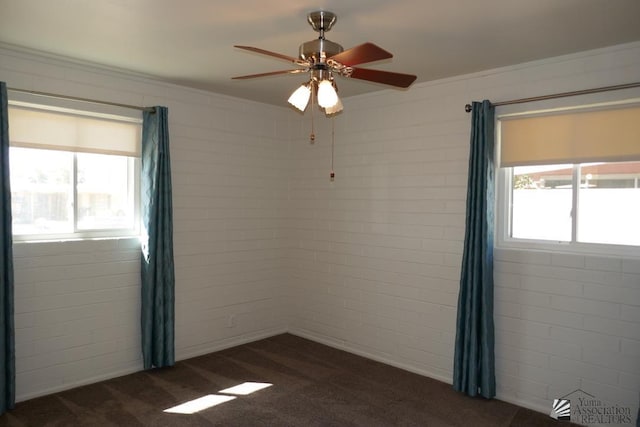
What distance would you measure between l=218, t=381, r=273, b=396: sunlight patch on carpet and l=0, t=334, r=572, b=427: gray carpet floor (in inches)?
1.3

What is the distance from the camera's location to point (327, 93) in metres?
2.25

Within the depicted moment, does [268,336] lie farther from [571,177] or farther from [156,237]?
[571,177]

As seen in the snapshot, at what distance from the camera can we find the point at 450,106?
3.88 m

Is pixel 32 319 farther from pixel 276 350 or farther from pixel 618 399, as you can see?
pixel 618 399

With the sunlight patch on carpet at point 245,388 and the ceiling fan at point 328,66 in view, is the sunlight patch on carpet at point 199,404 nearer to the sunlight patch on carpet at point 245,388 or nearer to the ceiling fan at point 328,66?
the sunlight patch on carpet at point 245,388

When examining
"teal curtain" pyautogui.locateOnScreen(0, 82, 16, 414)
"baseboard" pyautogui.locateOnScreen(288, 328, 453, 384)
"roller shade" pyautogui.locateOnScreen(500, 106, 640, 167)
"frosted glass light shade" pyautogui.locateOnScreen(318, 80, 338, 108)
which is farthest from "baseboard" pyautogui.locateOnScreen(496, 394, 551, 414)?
"teal curtain" pyautogui.locateOnScreen(0, 82, 16, 414)

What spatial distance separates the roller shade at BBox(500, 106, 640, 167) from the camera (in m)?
3.06

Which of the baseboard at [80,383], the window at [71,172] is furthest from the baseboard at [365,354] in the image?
the window at [71,172]

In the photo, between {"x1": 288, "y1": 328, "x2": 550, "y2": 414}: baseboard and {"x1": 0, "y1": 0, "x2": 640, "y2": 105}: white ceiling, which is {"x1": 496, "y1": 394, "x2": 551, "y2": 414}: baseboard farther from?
{"x1": 0, "y1": 0, "x2": 640, "y2": 105}: white ceiling

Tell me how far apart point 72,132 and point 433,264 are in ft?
10.3

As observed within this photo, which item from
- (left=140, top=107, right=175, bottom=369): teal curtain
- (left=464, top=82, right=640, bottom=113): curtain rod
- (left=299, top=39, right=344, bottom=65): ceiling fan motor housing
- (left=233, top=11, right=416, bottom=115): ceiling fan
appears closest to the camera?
(left=233, top=11, right=416, bottom=115): ceiling fan

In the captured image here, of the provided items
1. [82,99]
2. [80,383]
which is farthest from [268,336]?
[82,99]

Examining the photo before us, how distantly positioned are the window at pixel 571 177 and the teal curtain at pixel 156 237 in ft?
9.10

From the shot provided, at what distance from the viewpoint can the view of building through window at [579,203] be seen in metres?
3.12
